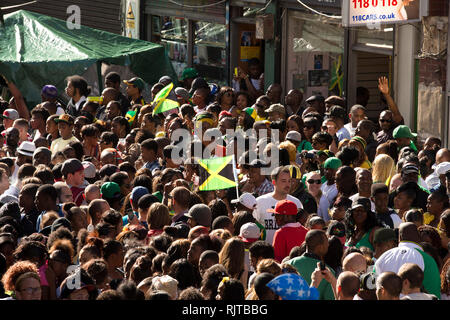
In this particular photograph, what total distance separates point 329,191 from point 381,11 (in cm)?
481

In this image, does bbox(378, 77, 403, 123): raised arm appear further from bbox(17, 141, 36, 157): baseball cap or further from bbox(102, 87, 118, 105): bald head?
bbox(17, 141, 36, 157): baseball cap

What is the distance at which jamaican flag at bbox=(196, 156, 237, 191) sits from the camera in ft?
30.6

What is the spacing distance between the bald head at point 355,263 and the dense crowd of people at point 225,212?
1 centimetres

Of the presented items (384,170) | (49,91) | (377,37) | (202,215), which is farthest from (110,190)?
(377,37)

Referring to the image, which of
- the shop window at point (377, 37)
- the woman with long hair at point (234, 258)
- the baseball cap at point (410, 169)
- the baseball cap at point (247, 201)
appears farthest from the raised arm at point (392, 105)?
the woman with long hair at point (234, 258)

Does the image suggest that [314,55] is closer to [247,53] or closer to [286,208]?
[247,53]

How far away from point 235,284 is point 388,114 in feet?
21.0

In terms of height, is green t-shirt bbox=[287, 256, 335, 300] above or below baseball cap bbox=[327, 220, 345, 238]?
below

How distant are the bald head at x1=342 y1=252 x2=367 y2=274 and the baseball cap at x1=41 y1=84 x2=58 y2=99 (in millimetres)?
9534

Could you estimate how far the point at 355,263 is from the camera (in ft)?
22.2

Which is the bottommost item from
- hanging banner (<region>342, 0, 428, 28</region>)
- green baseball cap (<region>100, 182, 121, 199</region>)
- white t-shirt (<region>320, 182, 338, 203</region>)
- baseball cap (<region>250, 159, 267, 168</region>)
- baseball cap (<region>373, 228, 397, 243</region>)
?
white t-shirt (<region>320, 182, 338, 203</region>)

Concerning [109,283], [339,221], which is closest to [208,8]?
[339,221]

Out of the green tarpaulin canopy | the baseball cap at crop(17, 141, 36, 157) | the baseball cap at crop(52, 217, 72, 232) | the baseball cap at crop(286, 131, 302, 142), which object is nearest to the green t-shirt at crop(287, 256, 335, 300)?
the baseball cap at crop(52, 217, 72, 232)

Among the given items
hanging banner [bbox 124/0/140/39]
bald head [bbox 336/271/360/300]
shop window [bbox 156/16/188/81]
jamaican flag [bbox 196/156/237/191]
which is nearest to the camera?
bald head [bbox 336/271/360/300]
